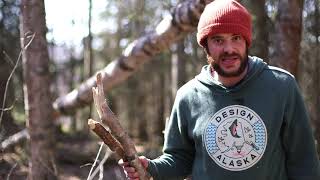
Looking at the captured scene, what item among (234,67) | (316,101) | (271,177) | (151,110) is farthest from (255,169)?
(151,110)

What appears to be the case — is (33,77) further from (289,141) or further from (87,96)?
(289,141)

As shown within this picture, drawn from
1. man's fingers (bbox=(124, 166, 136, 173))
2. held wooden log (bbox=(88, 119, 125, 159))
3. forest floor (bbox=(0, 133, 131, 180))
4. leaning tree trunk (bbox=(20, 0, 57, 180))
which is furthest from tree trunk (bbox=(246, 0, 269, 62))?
held wooden log (bbox=(88, 119, 125, 159))

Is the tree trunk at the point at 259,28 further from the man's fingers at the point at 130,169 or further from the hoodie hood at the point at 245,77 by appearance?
the man's fingers at the point at 130,169

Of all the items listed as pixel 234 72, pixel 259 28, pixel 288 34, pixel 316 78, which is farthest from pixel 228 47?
pixel 316 78

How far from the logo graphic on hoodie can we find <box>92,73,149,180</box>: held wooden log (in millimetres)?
446

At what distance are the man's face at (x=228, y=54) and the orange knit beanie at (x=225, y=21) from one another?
4 centimetres

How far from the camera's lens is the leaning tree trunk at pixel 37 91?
Result: 5.75 metres

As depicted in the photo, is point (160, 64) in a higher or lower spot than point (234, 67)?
lower

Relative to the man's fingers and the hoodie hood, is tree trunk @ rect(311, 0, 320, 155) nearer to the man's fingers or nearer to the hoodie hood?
the hoodie hood

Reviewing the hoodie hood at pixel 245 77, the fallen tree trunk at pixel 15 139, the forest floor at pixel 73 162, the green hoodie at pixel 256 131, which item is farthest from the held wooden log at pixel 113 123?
the fallen tree trunk at pixel 15 139

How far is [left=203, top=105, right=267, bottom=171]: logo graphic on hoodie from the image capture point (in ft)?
9.64

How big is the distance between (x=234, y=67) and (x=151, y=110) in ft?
92.1

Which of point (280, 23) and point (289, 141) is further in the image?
point (280, 23)

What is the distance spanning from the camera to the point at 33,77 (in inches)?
233
